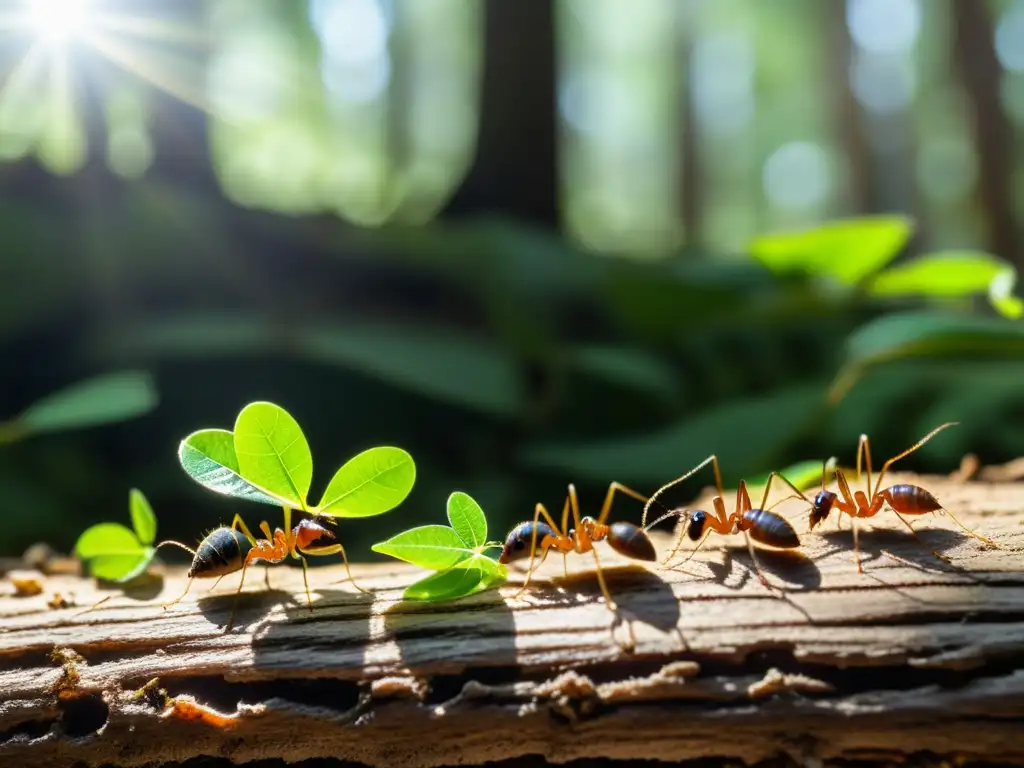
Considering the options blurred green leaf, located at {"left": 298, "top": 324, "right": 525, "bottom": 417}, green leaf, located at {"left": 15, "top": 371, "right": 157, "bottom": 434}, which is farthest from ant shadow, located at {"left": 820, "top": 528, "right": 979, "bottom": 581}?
green leaf, located at {"left": 15, "top": 371, "right": 157, "bottom": 434}

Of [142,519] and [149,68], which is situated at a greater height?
[149,68]

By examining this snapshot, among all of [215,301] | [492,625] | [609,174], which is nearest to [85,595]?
[492,625]

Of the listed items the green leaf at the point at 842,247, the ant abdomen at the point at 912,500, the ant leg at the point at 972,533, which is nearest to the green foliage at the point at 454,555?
the ant abdomen at the point at 912,500

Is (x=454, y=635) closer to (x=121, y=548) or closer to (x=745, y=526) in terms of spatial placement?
(x=745, y=526)

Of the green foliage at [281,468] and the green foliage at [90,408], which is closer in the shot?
the green foliage at [281,468]

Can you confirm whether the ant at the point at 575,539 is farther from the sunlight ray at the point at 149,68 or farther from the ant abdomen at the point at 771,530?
the sunlight ray at the point at 149,68

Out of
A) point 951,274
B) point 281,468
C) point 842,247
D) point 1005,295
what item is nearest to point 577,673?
point 281,468

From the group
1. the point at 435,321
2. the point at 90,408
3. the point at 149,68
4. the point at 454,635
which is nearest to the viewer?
the point at 454,635
